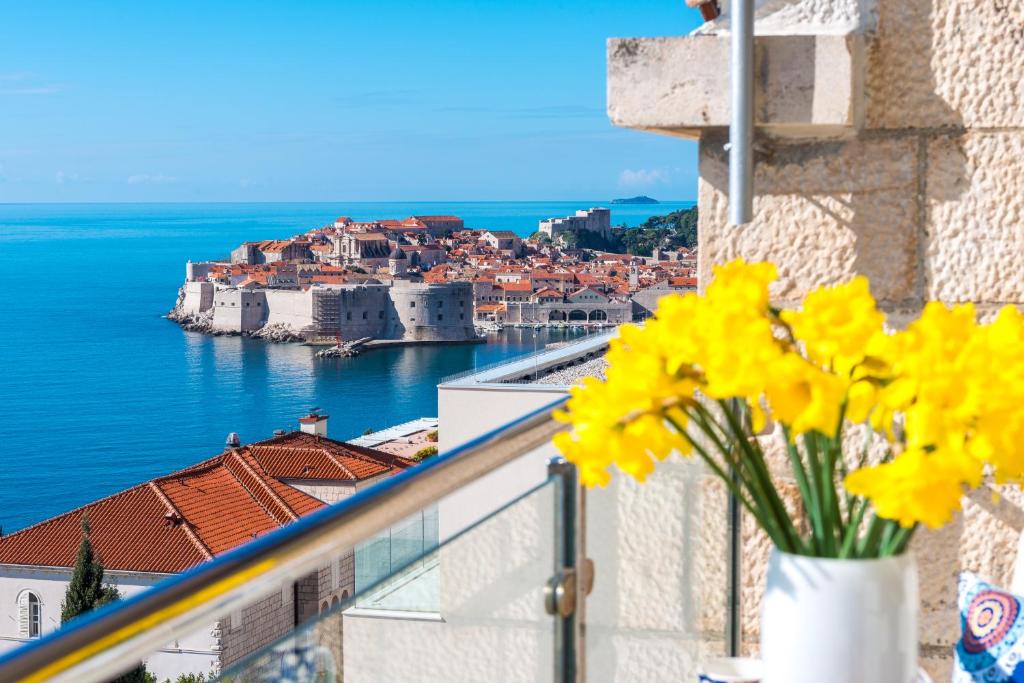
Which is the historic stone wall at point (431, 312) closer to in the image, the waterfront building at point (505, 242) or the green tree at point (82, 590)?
the waterfront building at point (505, 242)

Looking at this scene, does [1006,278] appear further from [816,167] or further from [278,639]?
[278,639]

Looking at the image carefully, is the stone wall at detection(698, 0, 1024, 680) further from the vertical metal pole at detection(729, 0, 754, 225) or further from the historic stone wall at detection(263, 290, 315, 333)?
the historic stone wall at detection(263, 290, 315, 333)

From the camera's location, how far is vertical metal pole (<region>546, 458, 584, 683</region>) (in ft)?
3.92

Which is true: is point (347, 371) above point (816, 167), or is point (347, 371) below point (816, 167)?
below

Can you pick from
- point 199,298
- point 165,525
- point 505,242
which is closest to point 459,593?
point 165,525

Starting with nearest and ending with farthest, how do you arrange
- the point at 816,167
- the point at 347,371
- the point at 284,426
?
1. the point at 816,167
2. the point at 284,426
3. the point at 347,371

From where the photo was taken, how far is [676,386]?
31.7 inches

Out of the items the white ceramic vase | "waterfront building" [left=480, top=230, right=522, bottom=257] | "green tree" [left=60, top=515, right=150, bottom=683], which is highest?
"waterfront building" [left=480, top=230, right=522, bottom=257]

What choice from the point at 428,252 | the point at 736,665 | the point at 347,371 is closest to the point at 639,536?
the point at 736,665

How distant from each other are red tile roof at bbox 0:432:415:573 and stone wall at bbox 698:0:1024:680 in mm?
18983

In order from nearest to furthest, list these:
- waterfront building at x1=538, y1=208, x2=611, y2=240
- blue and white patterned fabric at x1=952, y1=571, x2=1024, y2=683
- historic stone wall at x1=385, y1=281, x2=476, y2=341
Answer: blue and white patterned fabric at x1=952, y1=571, x2=1024, y2=683, historic stone wall at x1=385, y1=281, x2=476, y2=341, waterfront building at x1=538, y1=208, x2=611, y2=240

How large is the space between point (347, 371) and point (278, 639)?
1756 inches

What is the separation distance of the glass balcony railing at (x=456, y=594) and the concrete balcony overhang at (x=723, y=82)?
0.40 m

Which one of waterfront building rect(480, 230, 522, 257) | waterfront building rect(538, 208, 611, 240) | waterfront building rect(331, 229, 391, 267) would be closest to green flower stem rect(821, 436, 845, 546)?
waterfront building rect(331, 229, 391, 267)
